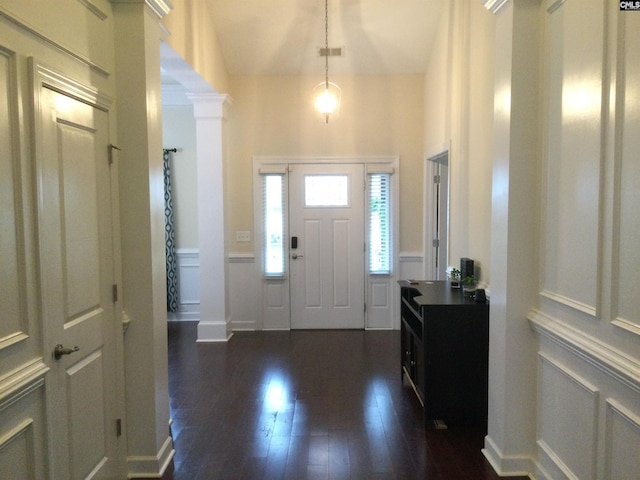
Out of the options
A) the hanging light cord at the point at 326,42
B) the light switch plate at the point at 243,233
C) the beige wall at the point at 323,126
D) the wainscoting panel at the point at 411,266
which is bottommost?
the wainscoting panel at the point at 411,266

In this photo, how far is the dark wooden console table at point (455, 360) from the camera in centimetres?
309

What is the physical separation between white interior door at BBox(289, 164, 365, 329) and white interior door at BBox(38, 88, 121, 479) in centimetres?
341

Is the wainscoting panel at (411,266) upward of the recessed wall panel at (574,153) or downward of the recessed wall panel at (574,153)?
downward

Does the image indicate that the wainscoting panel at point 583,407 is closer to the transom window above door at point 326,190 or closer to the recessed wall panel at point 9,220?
the recessed wall panel at point 9,220

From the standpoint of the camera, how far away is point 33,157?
1742 mm

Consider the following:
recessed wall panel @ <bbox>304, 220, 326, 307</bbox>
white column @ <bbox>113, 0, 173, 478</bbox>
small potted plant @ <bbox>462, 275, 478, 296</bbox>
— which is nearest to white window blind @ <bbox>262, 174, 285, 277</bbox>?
recessed wall panel @ <bbox>304, 220, 326, 307</bbox>

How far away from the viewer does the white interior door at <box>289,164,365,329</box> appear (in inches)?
225

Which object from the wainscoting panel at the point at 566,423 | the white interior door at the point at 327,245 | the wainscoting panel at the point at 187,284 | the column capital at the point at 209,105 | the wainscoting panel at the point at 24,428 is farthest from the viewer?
the wainscoting panel at the point at 187,284

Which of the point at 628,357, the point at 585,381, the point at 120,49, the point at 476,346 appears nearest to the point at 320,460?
the point at 476,346

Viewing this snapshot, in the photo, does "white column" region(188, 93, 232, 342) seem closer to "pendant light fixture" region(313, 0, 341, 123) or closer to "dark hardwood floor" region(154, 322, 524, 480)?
"dark hardwood floor" region(154, 322, 524, 480)

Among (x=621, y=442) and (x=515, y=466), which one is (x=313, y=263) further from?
(x=621, y=442)

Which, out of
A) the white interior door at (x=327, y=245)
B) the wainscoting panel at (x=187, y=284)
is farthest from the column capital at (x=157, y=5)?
the wainscoting panel at (x=187, y=284)

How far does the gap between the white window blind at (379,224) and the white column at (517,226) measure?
308cm

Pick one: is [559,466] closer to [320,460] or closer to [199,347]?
[320,460]
